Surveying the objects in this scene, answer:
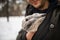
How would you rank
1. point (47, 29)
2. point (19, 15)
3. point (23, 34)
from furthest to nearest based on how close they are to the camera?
point (19, 15)
point (23, 34)
point (47, 29)

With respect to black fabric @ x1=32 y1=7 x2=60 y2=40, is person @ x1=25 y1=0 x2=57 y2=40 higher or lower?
higher

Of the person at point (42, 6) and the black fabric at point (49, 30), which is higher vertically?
the person at point (42, 6)

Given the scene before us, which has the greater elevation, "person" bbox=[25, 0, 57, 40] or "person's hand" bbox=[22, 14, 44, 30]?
"person" bbox=[25, 0, 57, 40]

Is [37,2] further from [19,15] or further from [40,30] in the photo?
[19,15]

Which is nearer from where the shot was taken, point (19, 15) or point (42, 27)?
point (42, 27)

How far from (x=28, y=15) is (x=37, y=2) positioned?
0.40ft

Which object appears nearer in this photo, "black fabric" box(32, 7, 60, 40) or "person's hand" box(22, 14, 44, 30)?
"black fabric" box(32, 7, 60, 40)

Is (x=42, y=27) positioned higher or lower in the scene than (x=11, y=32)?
higher

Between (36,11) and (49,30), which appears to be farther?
(36,11)

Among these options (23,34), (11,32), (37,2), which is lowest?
(11,32)

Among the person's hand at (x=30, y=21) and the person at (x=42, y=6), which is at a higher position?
the person at (x=42, y=6)

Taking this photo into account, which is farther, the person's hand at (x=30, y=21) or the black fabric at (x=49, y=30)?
the person's hand at (x=30, y=21)

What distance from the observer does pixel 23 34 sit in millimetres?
856

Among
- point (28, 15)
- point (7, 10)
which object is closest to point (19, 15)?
point (7, 10)
